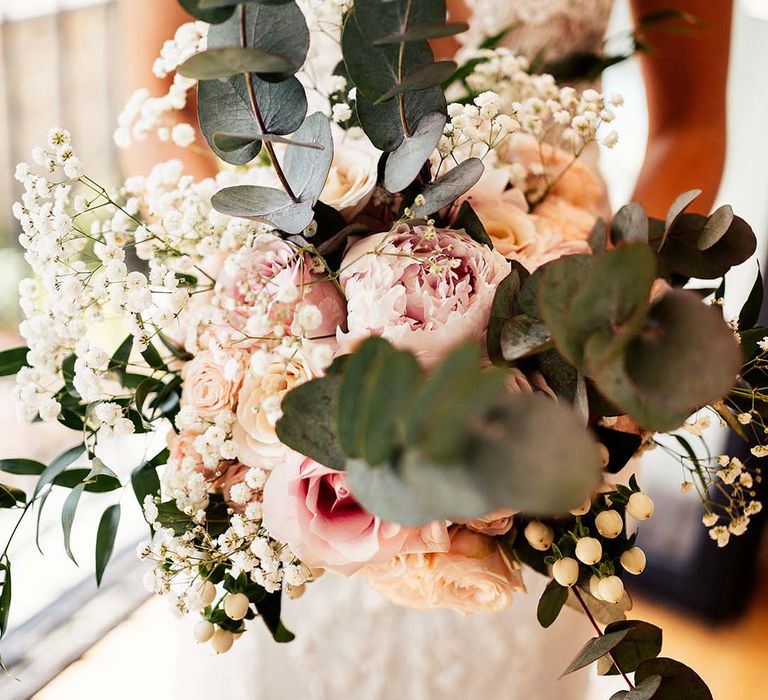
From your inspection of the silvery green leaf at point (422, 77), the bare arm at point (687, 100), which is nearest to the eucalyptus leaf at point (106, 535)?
the silvery green leaf at point (422, 77)

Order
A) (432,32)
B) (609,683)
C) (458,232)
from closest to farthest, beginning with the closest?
(432,32)
(458,232)
(609,683)

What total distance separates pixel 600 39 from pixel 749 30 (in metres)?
0.78

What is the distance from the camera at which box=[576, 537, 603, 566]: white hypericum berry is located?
40 cm

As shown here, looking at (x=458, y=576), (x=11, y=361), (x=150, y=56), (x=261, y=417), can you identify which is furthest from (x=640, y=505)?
(x=150, y=56)

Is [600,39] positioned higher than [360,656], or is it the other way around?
[600,39]

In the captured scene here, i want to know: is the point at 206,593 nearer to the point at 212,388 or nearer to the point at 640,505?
the point at 212,388

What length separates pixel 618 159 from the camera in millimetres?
2160

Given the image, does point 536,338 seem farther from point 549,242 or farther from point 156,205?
point 156,205

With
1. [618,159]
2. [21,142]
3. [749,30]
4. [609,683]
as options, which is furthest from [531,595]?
[618,159]

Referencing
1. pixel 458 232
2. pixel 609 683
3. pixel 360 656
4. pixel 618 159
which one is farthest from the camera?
pixel 618 159

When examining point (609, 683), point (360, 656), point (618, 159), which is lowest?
point (609, 683)

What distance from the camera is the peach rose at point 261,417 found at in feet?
1.27

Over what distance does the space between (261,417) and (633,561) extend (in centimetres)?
25

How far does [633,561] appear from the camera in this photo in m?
0.42
